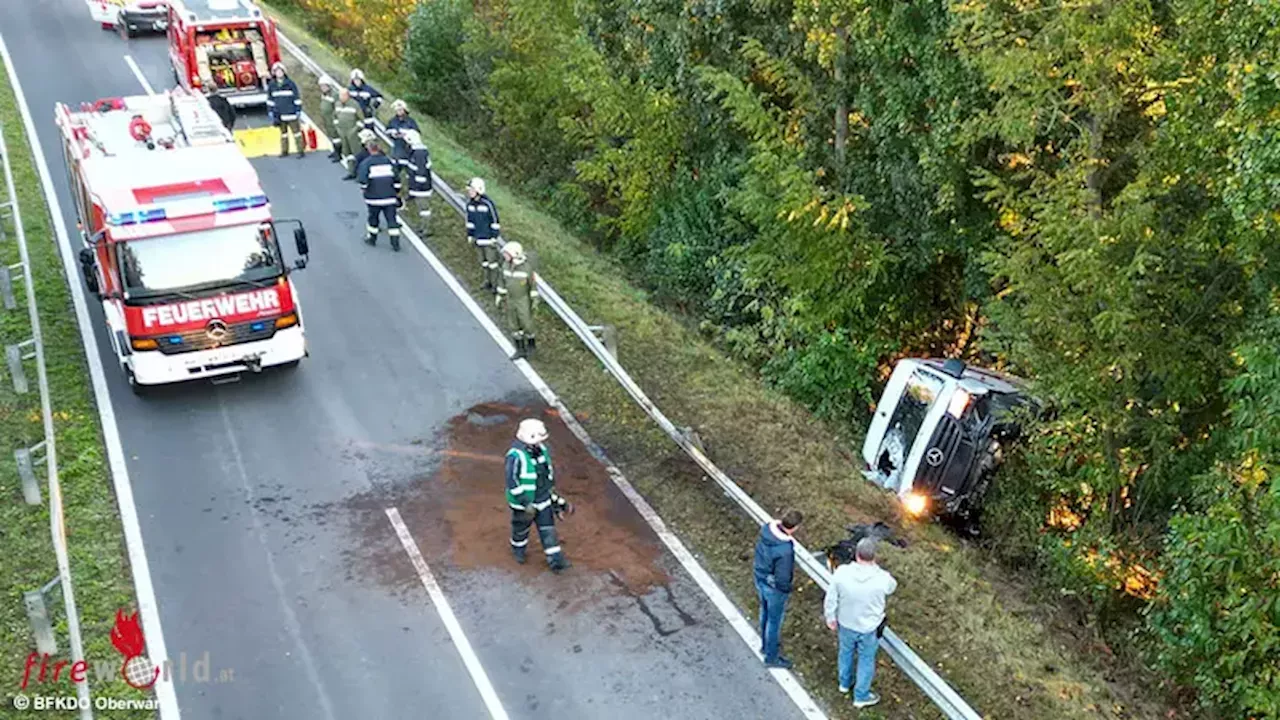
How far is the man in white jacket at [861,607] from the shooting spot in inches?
362

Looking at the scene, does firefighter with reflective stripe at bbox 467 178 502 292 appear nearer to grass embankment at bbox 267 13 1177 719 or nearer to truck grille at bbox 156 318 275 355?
grass embankment at bbox 267 13 1177 719

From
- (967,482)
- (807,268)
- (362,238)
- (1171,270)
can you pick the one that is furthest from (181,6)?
(1171,270)

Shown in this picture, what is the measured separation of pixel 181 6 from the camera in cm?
2480

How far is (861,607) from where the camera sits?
9227 mm

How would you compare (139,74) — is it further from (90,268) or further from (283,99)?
(90,268)

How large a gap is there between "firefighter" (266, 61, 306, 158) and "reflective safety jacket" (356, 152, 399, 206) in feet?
16.3

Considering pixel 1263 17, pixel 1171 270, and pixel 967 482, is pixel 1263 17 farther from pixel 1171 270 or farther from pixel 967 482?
pixel 967 482

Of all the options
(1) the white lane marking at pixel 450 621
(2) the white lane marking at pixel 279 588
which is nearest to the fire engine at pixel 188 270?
(2) the white lane marking at pixel 279 588

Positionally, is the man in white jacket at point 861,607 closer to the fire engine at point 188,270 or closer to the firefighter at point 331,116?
the fire engine at point 188,270

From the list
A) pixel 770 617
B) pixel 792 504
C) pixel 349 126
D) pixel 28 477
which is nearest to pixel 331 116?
pixel 349 126

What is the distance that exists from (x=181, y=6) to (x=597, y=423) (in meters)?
16.2

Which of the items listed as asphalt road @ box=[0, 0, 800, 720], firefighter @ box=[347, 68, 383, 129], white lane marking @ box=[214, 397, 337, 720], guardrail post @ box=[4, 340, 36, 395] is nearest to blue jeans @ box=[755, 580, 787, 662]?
asphalt road @ box=[0, 0, 800, 720]

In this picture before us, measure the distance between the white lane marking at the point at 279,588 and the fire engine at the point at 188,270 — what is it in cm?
91

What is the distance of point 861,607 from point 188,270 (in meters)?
8.81
